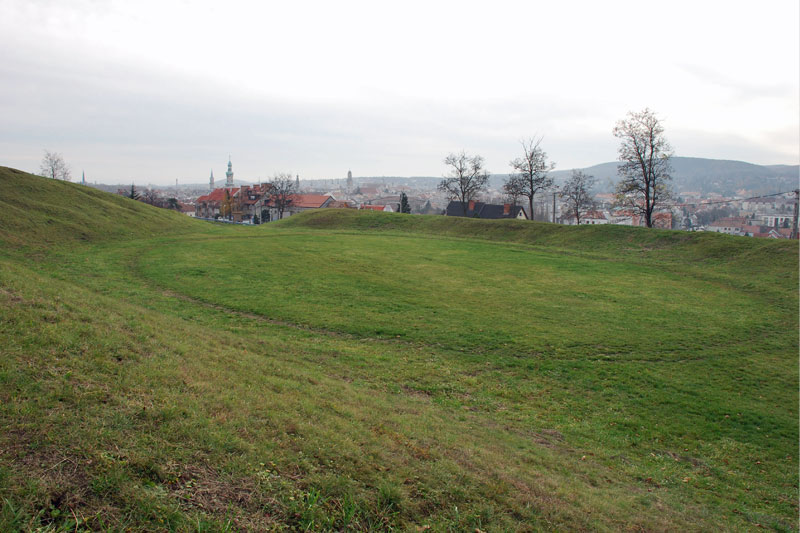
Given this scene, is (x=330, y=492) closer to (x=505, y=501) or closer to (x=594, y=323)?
(x=505, y=501)

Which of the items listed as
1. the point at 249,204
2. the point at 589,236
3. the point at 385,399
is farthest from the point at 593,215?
the point at 249,204

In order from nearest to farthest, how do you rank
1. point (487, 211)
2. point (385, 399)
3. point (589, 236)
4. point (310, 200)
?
1. point (385, 399)
2. point (589, 236)
3. point (487, 211)
4. point (310, 200)

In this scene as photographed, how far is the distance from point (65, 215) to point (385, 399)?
35.5 meters

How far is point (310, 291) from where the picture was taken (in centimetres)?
2019

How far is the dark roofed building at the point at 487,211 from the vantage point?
3633 inches

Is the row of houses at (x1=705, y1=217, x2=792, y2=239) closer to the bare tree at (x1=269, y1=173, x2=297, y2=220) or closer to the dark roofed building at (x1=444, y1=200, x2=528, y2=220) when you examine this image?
the dark roofed building at (x1=444, y1=200, x2=528, y2=220)

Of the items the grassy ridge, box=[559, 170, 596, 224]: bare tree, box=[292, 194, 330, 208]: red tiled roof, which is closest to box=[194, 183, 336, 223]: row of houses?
box=[292, 194, 330, 208]: red tiled roof

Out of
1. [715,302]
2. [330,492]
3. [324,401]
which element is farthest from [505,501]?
[715,302]

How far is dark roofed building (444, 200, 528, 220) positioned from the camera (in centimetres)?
9228

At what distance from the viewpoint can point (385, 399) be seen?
999cm

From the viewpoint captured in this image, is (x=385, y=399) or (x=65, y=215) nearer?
(x=385, y=399)

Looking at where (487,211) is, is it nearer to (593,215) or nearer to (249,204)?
(593,215)

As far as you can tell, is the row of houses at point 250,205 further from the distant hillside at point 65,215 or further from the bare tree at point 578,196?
the distant hillside at point 65,215

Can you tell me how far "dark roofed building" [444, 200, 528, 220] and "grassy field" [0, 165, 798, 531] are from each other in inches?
2647
